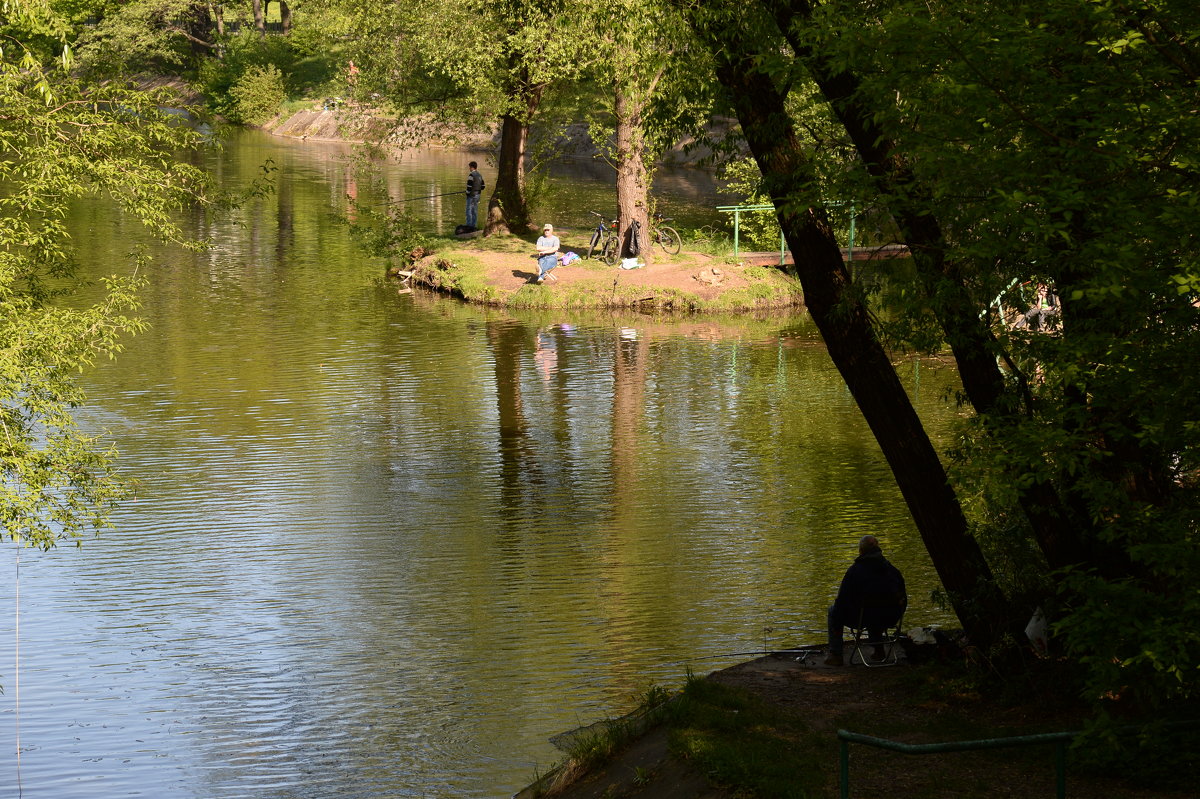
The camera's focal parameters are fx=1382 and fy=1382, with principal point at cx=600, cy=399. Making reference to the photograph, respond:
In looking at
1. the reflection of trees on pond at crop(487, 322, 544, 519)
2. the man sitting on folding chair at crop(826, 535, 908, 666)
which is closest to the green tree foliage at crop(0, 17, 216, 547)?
the reflection of trees on pond at crop(487, 322, 544, 519)

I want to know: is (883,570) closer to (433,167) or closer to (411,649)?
(411,649)

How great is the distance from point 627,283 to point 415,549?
51.1 ft

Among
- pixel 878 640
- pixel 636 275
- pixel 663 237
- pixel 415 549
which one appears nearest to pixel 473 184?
pixel 663 237

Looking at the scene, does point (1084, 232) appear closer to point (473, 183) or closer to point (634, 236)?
point (634, 236)

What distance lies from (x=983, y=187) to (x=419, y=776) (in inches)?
215

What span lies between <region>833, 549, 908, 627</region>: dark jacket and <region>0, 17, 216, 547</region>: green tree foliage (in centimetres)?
618

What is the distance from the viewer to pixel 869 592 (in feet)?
35.5

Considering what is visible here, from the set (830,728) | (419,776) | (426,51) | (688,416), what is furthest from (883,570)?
(426,51)

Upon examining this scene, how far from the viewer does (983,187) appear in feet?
25.3

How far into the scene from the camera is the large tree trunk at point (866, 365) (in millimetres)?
10000

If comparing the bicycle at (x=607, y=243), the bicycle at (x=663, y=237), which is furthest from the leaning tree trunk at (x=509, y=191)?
the bicycle at (x=663, y=237)

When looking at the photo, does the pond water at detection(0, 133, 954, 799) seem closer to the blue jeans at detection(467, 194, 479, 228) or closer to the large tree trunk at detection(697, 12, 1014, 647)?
the large tree trunk at detection(697, 12, 1014, 647)

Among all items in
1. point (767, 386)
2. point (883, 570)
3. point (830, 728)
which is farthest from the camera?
point (767, 386)

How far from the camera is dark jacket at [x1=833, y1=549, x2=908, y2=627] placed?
35.6 feet
